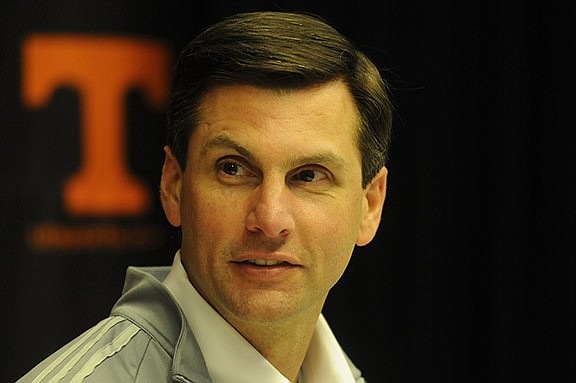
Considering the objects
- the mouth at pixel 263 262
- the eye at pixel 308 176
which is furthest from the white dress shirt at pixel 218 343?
the eye at pixel 308 176

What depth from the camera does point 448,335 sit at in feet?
9.98

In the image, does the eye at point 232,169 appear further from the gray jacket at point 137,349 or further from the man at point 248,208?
the gray jacket at point 137,349

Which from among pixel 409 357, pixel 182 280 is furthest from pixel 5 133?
pixel 182 280

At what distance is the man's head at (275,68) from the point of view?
5.16 ft

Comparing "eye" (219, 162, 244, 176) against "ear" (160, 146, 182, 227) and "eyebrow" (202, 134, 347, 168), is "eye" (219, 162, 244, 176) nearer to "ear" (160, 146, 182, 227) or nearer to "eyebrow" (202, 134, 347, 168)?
"eyebrow" (202, 134, 347, 168)

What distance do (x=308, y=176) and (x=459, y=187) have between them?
5.05 ft

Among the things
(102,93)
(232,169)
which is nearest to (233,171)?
(232,169)

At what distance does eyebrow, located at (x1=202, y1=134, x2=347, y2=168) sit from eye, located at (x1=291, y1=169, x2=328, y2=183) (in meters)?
0.02

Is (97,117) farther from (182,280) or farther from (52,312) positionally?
(182,280)

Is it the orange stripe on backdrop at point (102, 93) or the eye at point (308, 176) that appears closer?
the eye at point (308, 176)

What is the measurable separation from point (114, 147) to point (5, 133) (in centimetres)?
30

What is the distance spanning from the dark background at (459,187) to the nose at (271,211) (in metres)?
1.49

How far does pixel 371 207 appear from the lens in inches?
70.4

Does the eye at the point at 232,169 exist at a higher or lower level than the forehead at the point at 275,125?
lower
